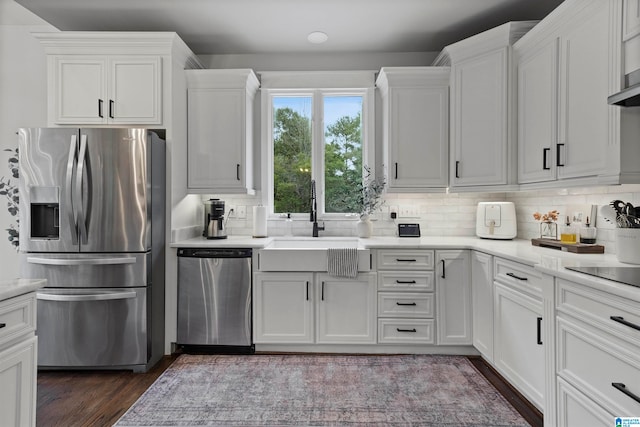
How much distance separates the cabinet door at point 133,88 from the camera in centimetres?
294

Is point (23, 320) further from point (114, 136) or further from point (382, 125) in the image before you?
point (382, 125)

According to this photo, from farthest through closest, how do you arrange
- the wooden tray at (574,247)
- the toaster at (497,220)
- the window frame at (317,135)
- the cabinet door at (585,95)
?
1. the window frame at (317,135)
2. the toaster at (497,220)
3. the wooden tray at (574,247)
4. the cabinet door at (585,95)

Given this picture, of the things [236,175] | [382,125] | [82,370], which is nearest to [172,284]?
[82,370]

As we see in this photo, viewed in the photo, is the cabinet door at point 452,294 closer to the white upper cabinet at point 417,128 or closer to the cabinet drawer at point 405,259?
the cabinet drawer at point 405,259

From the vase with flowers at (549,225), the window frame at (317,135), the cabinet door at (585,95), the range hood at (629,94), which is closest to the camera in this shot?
the range hood at (629,94)

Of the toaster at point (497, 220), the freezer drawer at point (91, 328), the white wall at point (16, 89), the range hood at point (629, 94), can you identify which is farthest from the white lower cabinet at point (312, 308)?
the white wall at point (16, 89)

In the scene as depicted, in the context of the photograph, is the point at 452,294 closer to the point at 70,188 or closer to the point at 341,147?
the point at 341,147

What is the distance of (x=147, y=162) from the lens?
268 centimetres

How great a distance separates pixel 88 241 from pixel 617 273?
123 inches

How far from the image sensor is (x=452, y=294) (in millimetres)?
2916

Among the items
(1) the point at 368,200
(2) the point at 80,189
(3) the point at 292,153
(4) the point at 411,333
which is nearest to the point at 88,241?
(2) the point at 80,189

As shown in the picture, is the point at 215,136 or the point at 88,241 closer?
the point at 88,241

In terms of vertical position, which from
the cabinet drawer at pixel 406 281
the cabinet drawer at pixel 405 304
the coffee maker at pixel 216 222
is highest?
the coffee maker at pixel 216 222

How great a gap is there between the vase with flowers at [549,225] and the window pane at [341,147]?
5.49 ft
